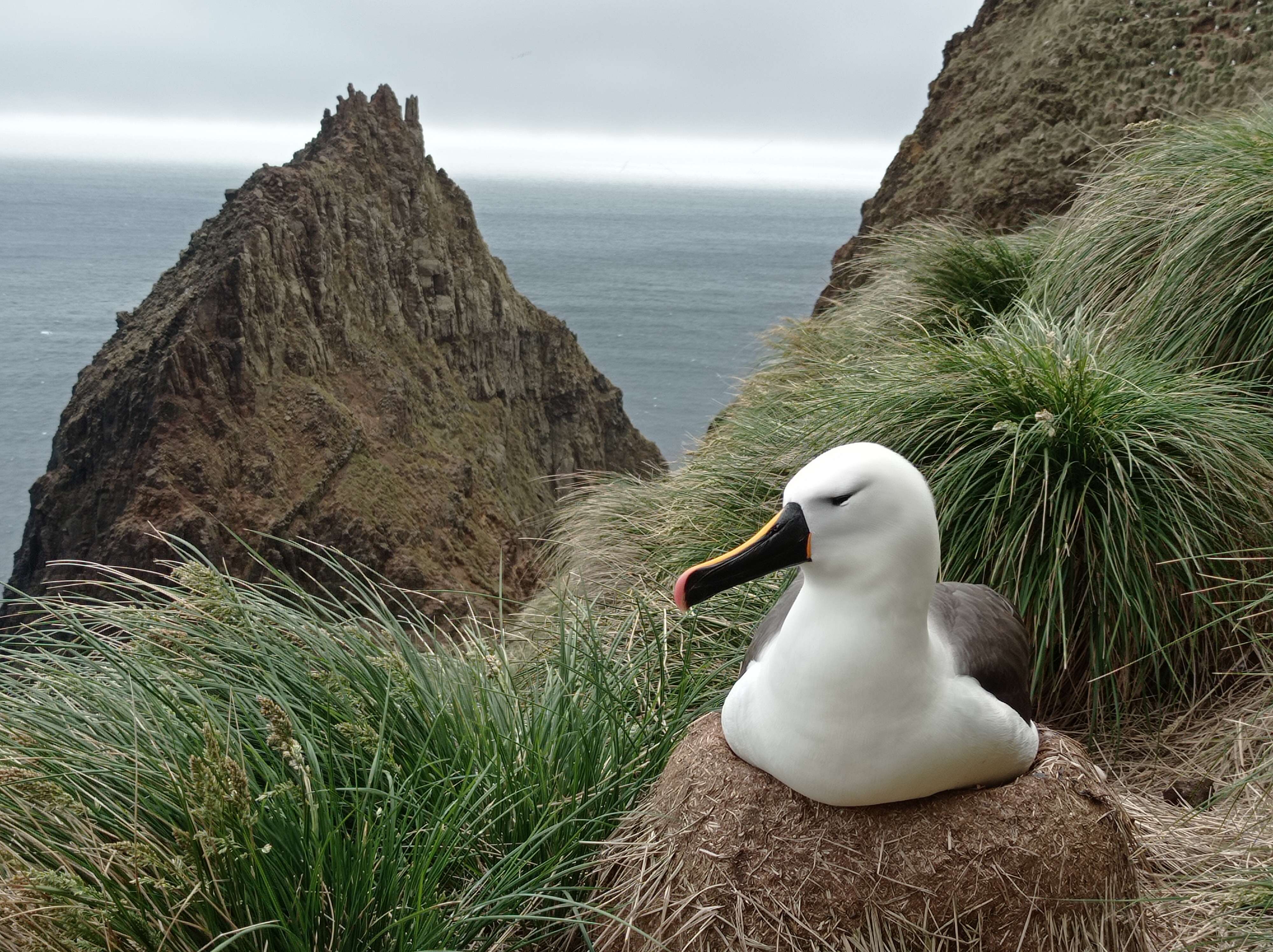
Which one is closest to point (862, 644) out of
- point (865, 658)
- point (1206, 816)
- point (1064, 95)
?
point (865, 658)

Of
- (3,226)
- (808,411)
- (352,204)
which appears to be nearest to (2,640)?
(808,411)

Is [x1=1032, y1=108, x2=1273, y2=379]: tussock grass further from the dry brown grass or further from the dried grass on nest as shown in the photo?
the dry brown grass

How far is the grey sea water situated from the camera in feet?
159

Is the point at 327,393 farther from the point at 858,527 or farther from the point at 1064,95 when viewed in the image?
the point at 858,527

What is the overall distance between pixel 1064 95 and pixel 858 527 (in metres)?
8.54

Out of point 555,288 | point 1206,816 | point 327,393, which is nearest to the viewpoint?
point 1206,816

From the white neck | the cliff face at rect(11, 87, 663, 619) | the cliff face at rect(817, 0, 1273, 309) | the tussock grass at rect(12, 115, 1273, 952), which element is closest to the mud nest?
the tussock grass at rect(12, 115, 1273, 952)

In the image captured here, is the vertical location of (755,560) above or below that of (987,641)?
above

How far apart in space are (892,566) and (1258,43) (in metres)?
7.99

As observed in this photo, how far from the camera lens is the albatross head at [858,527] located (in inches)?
73.7

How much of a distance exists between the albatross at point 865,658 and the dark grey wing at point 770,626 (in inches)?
5.8

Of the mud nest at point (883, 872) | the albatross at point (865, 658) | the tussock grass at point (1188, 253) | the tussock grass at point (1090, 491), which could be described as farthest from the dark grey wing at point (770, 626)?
the tussock grass at point (1188, 253)

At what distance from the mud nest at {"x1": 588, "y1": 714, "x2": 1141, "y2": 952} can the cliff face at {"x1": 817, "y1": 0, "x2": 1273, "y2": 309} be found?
19.4ft

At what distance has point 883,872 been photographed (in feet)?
6.89
